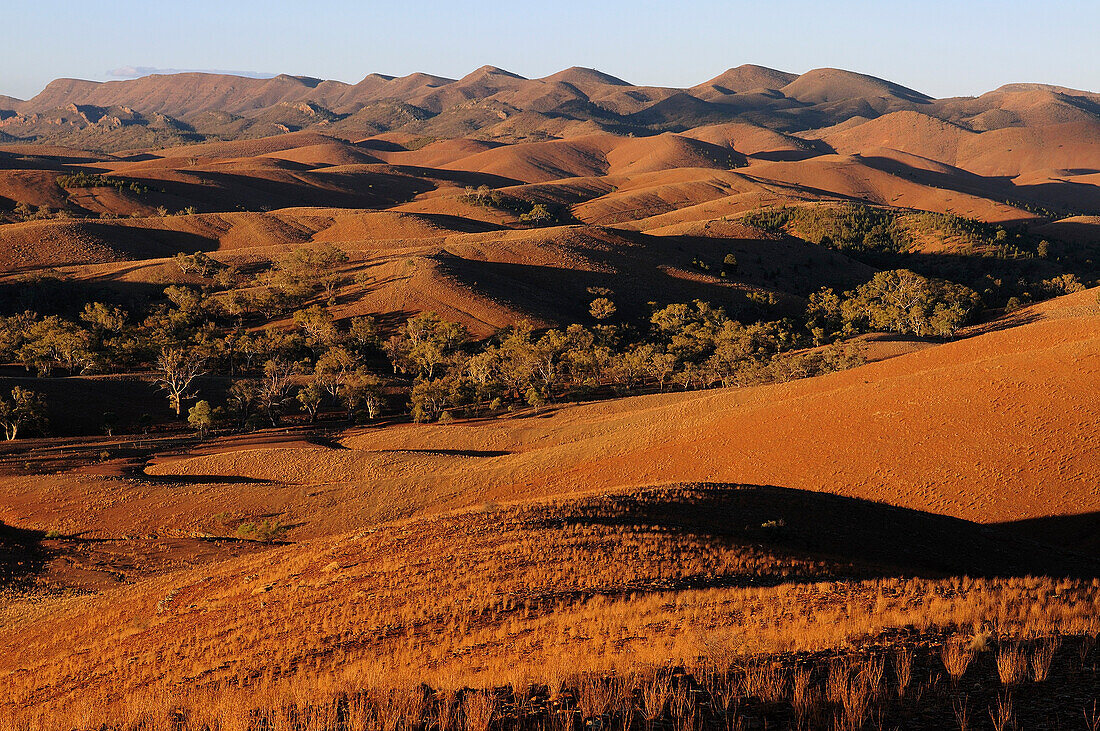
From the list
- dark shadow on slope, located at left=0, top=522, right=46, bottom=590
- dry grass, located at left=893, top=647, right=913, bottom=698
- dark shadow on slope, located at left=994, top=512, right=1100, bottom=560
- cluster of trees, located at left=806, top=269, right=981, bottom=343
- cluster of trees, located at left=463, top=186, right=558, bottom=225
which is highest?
cluster of trees, located at left=463, top=186, right=558, bottom=225

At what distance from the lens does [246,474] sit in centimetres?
3584

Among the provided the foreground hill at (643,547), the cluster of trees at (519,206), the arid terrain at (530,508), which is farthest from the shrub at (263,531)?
the cluster of trees at (519,206)

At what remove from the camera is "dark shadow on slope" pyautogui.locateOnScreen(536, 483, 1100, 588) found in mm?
18266

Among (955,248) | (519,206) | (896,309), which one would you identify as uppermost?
(519,206)

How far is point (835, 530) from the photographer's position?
20.5 metres

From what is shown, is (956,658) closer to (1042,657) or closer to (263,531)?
(1042,657)

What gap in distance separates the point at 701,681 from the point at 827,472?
945 inches

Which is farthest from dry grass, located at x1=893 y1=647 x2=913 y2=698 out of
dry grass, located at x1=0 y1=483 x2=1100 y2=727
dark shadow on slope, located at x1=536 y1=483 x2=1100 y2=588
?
dark shadow on slope, located at x1=536 y1=483 x2=1100 y2=588

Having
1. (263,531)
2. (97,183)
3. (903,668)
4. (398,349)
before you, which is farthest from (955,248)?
(97,183)

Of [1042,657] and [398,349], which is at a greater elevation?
[1042,657]

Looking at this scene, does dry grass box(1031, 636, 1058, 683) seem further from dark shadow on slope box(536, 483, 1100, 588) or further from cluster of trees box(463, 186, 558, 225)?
cluster of trees box(463, 186, 558, 225)

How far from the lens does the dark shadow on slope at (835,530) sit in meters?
18.3

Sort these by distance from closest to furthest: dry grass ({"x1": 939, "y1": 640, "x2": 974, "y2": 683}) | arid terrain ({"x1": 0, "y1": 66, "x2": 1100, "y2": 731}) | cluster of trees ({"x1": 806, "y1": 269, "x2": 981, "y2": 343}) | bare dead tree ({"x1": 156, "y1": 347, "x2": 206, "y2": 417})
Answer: dry grass ({"x1": 939, "y1": 640, "x2": 974, "y2": 683}), arid terrain ({"x1": 0, "y1": 66, "x2": 1100, "y2": 731}), bare dead tree ({"x1": 156, "y1": 347, "x2": 206, "y2": 417}), cluster of trees ({"x1": 806, "y1": 269, "x2": 981, "y2": 343})

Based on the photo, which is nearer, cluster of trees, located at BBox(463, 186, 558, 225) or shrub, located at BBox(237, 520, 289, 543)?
shrub, located at BBox(237, 520, 289, 543)
